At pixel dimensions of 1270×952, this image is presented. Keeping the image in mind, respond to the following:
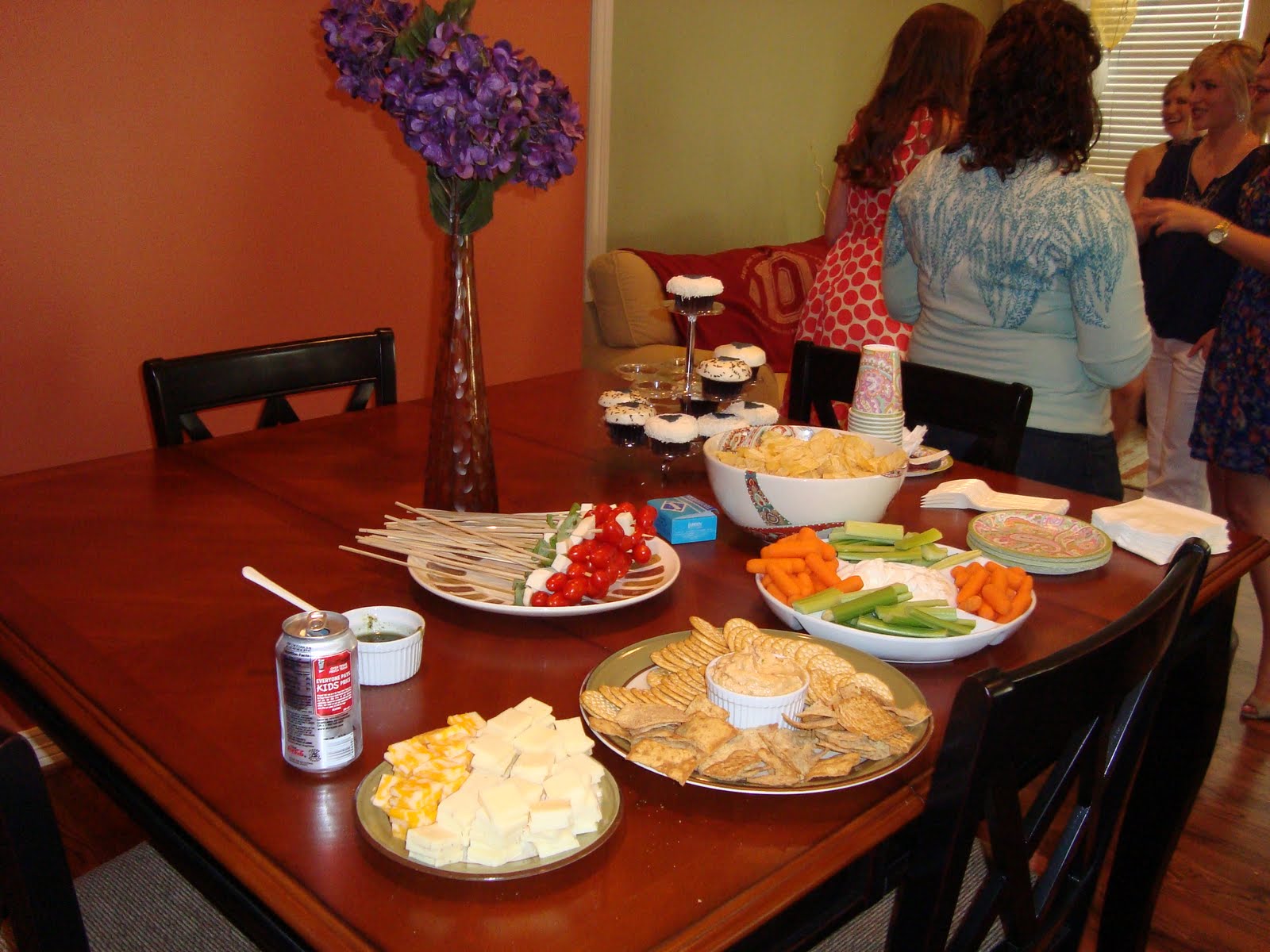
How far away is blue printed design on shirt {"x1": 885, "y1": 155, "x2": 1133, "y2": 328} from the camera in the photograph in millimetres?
1778

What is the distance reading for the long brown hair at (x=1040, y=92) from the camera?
181 centimetres

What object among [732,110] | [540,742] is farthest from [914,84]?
[540,742]

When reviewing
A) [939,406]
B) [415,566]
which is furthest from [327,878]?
[939,406]

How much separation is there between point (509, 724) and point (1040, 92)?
1466mm

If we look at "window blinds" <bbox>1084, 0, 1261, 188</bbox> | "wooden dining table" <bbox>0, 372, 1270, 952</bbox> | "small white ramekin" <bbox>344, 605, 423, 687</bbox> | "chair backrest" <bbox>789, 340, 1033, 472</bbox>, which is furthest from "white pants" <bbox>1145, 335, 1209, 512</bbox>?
"small white ramekin" <bbox>344, 605, 423, 687</bbox>

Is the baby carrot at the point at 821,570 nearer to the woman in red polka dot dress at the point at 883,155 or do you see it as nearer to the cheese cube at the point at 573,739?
the cheese cube at the point at 573,739

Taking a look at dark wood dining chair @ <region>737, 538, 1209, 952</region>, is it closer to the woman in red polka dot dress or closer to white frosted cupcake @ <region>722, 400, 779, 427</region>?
white frosted cupcake @ <region>722, 400, 779, 427</region>

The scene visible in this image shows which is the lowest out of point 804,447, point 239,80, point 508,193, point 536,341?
point 536,341

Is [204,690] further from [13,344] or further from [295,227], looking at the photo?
[295,227]

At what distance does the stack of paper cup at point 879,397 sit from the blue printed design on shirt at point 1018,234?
1.19ft

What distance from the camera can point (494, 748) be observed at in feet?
2.80

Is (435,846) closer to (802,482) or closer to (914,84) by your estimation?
(802,482)

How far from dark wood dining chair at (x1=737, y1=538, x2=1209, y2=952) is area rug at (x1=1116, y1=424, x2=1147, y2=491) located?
3.64m

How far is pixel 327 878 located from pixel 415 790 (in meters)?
0.08
